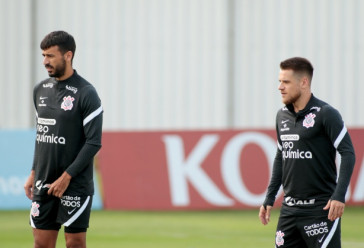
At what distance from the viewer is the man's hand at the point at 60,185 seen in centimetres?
660

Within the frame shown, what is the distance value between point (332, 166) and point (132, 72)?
51.8 ft

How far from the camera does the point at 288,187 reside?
6500 millimetres

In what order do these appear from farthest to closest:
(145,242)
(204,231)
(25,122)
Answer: (25,122)
(204,231)
(145,242)

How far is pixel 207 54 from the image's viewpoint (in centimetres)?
2197

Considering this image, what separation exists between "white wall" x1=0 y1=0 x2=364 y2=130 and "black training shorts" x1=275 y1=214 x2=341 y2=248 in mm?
15649

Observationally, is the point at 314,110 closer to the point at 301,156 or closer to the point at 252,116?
the point at 301,156

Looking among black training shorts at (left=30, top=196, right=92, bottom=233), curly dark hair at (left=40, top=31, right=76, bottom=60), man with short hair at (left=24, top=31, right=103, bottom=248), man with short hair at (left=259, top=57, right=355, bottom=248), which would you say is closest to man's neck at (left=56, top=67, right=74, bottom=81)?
man with short hair at (left=24, top=31, right=103, bottom=248)

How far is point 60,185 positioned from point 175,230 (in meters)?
6.39

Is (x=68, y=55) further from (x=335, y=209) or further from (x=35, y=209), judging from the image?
(x=335, y=209)

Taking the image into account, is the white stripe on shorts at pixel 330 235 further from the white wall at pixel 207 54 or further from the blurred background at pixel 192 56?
the white wall at pixel 207 54

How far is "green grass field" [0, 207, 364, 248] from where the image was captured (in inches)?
445

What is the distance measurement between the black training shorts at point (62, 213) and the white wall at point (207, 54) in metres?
15.1

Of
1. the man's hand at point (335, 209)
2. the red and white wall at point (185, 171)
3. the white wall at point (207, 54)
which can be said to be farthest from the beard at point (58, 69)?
the white wall at point (207, 54)

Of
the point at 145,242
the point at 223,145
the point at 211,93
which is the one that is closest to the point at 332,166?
the point at 145,242
